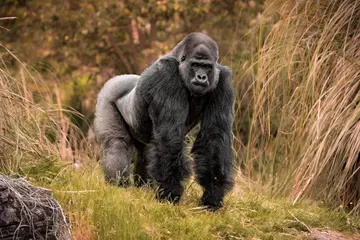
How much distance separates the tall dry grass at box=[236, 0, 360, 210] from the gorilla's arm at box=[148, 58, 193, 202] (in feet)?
2.46

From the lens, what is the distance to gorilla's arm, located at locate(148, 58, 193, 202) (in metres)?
4.46

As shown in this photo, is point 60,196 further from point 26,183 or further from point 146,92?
point 146,92

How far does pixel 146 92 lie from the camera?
185 inches

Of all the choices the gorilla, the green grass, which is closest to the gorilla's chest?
the gorilla

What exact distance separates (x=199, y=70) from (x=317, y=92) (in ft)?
3.44

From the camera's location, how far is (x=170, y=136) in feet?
14.6

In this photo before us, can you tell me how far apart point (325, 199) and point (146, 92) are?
4.69 feet

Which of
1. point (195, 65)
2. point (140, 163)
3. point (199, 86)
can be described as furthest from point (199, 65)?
point (140, 163)

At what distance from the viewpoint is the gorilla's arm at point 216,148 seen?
4492 millimetres

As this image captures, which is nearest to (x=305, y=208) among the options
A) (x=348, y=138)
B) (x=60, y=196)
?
(x=348, y=138)

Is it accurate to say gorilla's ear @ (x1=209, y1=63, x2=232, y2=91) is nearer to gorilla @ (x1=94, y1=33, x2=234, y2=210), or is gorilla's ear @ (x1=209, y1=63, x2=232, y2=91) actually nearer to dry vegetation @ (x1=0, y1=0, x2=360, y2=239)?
gorilla @ (x1=94, y1=33, x2=234, y2=210)

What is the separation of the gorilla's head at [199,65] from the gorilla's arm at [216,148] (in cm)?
12

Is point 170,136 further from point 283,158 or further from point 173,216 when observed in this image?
point 283,158

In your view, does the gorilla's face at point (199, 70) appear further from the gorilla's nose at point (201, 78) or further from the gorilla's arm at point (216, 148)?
the gorilla's arm at point (216, 148)
